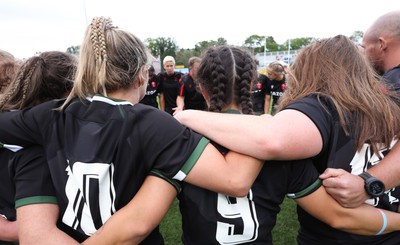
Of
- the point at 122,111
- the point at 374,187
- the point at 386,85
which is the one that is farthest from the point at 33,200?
the point at 386,85

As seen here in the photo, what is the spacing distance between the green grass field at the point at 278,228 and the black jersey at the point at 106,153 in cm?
247

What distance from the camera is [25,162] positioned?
1.26 m

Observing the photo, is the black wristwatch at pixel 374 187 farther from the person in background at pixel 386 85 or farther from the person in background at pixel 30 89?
the person in background at pixel 30 89

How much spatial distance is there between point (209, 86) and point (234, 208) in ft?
1.98

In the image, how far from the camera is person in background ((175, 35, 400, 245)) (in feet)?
3.87

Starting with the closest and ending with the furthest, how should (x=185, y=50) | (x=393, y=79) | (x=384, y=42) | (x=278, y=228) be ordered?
1. (x=393, y=79)
2. (x=384, y=42)
3. (x=278, y=228)
4. (x=185, y=50)

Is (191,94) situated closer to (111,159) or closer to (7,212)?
(7,212)

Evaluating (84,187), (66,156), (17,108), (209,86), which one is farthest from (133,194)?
(17,108)

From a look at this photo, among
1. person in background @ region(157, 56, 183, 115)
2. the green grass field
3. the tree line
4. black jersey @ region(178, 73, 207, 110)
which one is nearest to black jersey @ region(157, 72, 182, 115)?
person in background @ region(157, 56, 183, 115)

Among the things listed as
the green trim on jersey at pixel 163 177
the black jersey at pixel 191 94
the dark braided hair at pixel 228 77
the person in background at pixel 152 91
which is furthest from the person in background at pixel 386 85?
the person in background at pixel 152 91

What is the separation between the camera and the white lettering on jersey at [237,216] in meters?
1.29

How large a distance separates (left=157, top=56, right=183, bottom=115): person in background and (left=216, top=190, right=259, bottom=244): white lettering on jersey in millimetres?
6285

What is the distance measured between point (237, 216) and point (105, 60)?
34.0 inches

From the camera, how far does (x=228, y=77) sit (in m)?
1.44
